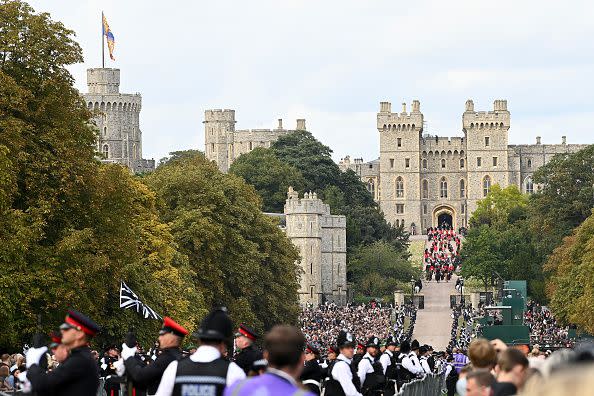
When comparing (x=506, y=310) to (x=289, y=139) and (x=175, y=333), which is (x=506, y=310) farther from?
(x=289, y=139)

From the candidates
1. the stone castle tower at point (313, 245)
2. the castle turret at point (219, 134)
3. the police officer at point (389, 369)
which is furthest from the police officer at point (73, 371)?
the castle turret at point (219, 134)

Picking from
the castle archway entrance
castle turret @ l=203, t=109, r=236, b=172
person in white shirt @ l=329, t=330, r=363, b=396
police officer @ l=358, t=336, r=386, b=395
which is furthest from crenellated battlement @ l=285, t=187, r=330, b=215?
person in white shirt @ l=329, t=330, r=363, b=396

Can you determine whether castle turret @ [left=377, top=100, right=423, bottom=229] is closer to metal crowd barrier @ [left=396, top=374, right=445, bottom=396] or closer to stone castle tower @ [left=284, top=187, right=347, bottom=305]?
stone castle tower @ [left=284, top=187, right=347, bottom=305]

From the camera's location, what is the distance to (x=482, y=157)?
16850 cm

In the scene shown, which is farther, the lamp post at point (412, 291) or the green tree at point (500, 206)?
the green tree at point (500, 206)

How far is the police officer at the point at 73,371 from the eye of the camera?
10453 mm

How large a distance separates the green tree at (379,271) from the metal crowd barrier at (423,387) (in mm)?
83911

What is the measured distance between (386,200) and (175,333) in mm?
157107

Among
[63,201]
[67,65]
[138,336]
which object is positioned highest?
[67,65]

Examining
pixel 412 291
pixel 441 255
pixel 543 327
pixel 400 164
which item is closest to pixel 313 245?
pixel 412 291

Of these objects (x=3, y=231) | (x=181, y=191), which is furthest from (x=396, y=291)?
(x=3, y=231)

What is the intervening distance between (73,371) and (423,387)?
50.2 feet

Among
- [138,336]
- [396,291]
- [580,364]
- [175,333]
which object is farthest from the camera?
[396,291]

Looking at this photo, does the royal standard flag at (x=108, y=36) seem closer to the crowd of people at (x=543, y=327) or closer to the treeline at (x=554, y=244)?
the treeline at (x=554, y=244)
